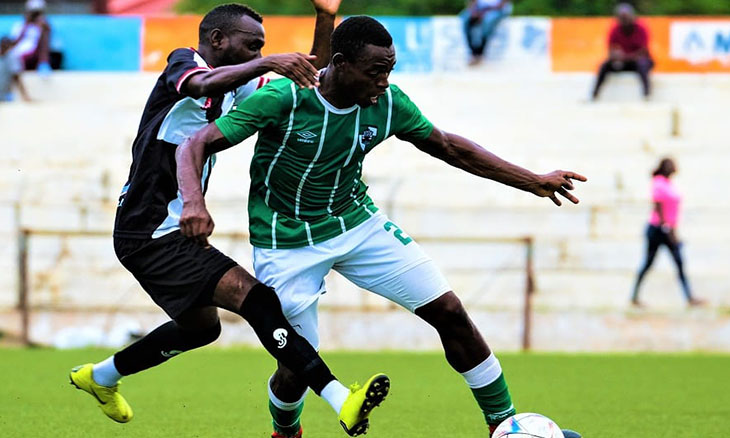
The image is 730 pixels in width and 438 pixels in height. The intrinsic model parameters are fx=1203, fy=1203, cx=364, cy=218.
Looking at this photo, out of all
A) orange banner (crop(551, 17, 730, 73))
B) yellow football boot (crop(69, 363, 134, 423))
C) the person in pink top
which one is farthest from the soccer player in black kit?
orange banner (crop(551, 17, 730, 73))

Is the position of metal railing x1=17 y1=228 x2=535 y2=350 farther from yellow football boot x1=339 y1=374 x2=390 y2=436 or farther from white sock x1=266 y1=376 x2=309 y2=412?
yellow football boot x1=339 y1=374 x2=390 y2=436

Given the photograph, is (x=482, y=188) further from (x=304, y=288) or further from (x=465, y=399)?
(x=304, y=288)

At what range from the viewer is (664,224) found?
49.1 ft

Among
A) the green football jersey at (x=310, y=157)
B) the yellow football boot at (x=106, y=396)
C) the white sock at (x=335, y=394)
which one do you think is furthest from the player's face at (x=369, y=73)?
the yellow football boot at (x=106, y=396)

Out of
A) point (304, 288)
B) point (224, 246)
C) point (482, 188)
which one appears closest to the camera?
point (304, 288)

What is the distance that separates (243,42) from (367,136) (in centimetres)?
82

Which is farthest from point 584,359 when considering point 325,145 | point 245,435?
point 325,145

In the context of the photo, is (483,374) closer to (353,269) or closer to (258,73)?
(353,269)

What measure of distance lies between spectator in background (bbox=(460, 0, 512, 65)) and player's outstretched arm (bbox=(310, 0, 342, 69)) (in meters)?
14.1

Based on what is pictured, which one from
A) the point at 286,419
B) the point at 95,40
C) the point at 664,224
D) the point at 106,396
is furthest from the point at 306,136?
the point at 95,40

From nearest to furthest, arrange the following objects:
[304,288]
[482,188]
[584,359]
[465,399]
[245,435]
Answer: [304,288]
[245,435]
[465,399]
[584,359]
[482,188]

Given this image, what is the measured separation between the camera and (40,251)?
52.5ft

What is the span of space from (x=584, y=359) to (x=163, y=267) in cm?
770

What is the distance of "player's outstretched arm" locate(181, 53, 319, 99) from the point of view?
5508 mm
